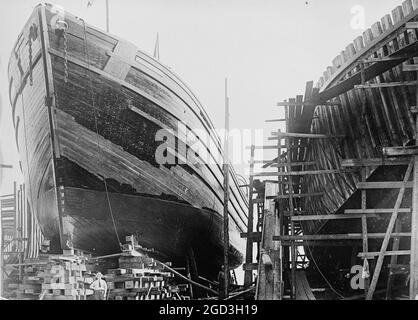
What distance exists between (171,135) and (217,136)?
3.08m

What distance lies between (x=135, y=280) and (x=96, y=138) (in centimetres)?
271

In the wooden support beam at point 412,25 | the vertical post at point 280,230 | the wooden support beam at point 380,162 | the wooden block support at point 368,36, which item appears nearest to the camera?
the wooden support beam at point 412,25

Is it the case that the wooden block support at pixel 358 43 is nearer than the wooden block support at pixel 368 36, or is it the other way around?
the wooden block support at pixel 368 36

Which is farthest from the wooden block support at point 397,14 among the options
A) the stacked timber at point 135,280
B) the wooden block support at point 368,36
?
the stacked timber at point 135,280

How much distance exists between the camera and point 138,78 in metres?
8.10

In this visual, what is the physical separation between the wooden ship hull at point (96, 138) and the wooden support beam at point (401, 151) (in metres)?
4.12

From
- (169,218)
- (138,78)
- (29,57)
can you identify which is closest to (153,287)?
(169,218)

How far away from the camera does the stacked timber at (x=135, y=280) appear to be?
228 inches

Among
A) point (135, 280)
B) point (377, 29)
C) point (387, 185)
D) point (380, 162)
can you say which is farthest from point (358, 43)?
point (135, 280)

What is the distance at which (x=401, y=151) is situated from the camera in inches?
209

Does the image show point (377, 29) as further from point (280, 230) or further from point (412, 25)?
point (280, 230)

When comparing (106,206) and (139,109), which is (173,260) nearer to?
(106,206)

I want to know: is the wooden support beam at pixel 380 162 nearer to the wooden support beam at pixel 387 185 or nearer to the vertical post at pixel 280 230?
the wooden support beam at pixel 387 185
